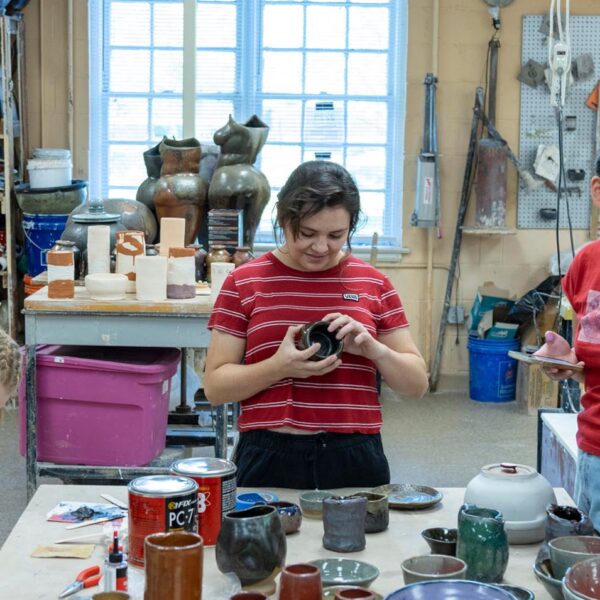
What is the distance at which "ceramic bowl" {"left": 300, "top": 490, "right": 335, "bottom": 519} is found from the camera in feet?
6.81

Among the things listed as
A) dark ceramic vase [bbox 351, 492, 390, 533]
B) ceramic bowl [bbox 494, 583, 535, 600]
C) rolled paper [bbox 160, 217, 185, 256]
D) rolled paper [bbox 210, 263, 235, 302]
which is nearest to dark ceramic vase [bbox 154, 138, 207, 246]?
rolled paper [bbox 160, 217, 185, 256]

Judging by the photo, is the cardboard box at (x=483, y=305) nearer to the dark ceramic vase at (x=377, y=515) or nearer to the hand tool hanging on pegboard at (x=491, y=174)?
the hand tool hanging on pegboard at (x=491, y=174)

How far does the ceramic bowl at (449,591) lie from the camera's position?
1513 millimetres

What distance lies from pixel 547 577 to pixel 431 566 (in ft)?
0.60

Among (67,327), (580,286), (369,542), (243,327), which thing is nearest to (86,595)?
(369,542)

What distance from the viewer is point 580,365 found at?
2.33m

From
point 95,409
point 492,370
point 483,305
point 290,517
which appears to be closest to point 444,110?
point 483,305

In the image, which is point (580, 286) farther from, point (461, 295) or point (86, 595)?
point (461, 295)

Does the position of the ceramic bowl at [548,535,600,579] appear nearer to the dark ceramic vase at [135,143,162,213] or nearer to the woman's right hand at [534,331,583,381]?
the woman's right hand at [534,331,583,381]

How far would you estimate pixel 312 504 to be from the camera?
6.82ft

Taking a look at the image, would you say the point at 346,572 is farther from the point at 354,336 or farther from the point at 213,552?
the point at 354,336

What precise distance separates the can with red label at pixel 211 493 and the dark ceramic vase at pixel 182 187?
333 cm

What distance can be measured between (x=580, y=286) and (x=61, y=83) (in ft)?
16.1

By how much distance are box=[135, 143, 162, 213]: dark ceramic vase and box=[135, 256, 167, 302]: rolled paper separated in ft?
4.35
